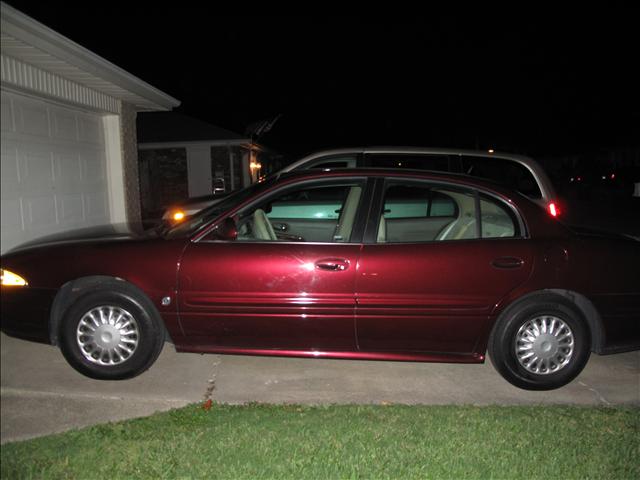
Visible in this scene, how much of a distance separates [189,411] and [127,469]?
0.71 metres

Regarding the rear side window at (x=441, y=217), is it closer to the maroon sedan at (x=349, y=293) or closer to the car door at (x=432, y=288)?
the maroon sedan at (x=349, y=293)

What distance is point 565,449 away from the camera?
3.04m

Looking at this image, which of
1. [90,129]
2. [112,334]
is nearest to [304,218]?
[112,334]

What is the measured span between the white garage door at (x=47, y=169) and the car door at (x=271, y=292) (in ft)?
9.73

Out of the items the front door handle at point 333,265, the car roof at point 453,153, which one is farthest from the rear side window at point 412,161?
the front door handle at point 333,265

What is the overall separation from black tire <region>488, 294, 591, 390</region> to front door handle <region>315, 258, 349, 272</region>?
48.1 inches

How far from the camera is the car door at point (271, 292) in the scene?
3.79 m

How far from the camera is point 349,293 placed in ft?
12.4

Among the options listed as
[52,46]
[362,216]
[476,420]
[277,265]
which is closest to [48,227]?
[52,46]

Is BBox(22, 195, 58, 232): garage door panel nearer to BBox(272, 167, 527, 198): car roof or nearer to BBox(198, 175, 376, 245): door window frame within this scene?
BBox(198, 175, 376, 245): door window frame

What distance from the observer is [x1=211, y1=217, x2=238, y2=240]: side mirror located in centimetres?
384

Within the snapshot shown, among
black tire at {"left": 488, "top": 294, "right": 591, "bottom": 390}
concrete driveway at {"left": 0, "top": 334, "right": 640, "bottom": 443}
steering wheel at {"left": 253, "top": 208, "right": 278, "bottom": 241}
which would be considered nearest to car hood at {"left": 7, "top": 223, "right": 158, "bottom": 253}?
steering wheel at {"left": 253, "top": 208, "right": 278, "bottom": 241}

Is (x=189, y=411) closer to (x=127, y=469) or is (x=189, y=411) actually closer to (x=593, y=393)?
(x=127, y=469)

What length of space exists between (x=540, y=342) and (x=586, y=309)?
1.45ft
